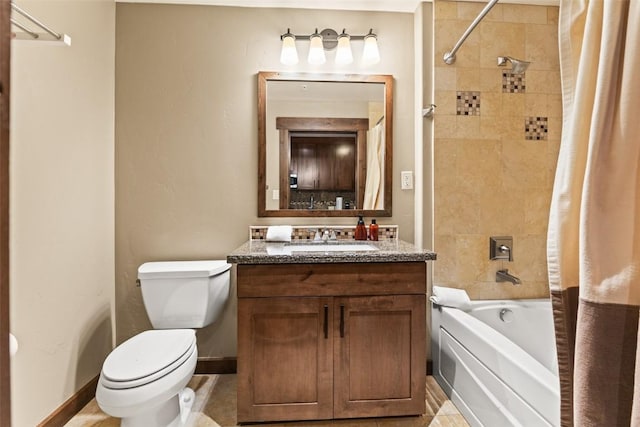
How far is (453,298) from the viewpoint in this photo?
1813mm

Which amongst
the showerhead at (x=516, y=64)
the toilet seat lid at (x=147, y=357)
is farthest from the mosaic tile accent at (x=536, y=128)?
the toilet seat lid at (x=147, y=357)

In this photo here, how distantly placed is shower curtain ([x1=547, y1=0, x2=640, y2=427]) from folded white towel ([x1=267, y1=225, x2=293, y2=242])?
4.53 ft

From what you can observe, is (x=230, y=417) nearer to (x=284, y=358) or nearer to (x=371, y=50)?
(x=284, y=358)

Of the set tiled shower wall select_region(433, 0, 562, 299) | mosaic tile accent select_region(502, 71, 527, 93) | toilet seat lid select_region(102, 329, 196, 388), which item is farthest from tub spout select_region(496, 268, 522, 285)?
toilet seat lid select_region(102, 329, 196, 388)

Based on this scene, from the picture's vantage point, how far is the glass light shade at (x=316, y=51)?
195 cm

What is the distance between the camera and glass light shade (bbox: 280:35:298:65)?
1.95 metres

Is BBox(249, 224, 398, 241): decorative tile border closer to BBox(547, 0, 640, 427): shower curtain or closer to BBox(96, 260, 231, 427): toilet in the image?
BBox(96, 260, 231, 427): toilet

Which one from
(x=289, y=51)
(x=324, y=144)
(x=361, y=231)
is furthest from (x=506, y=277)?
(x=289, y=51)

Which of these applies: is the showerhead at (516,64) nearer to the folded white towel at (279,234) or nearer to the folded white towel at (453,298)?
the folded white towel at (453,298)

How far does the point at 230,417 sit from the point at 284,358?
0.48 metres

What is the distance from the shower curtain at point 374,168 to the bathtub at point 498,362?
0.74 metres

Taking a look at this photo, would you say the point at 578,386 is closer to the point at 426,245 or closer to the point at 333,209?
the point at 426,245

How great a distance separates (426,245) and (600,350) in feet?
4.52

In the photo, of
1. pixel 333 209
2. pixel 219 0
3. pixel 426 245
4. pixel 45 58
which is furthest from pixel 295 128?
pixel 45 58
